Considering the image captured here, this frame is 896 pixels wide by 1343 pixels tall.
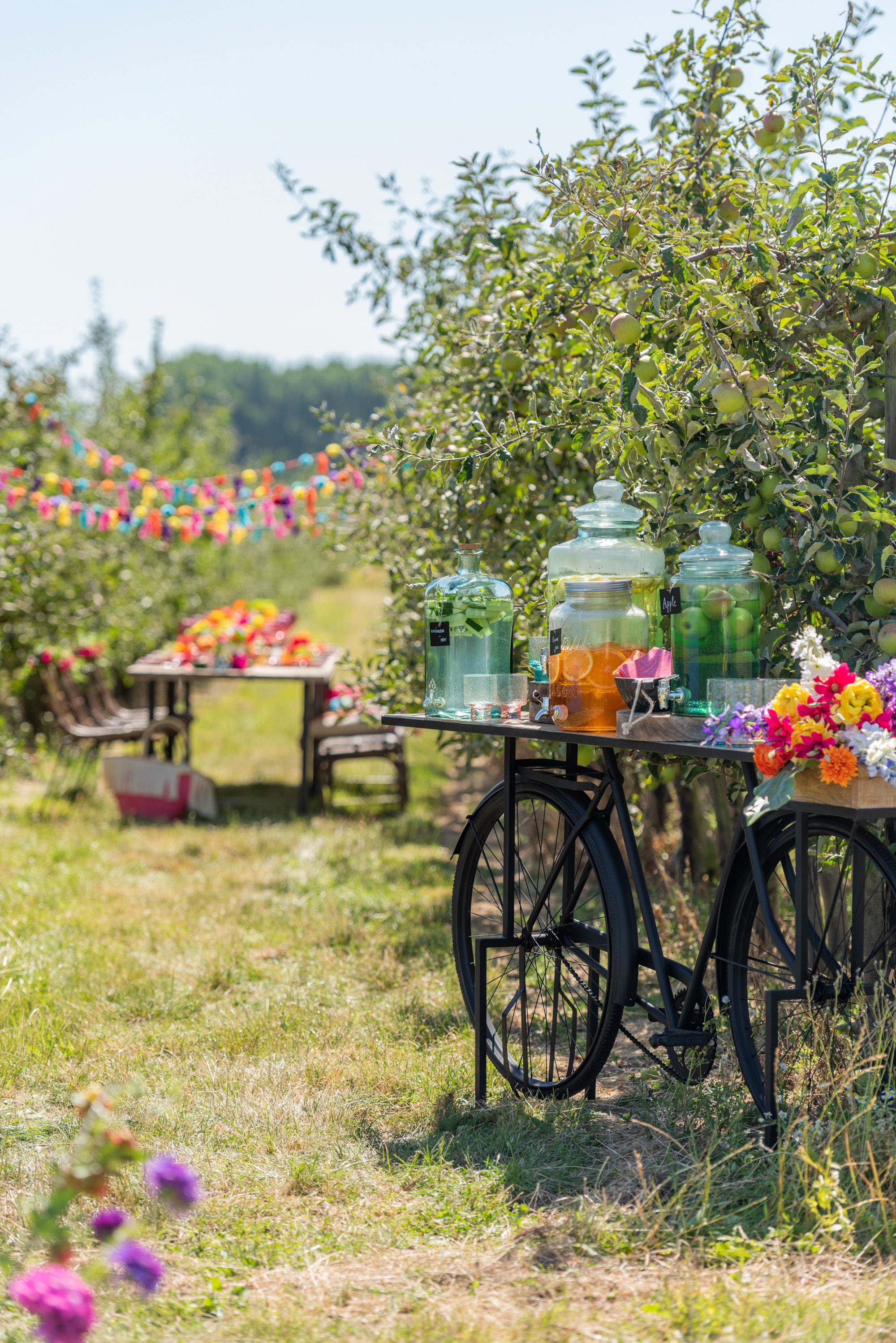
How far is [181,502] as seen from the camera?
1021 centimetres

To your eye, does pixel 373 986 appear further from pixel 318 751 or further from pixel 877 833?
pixel 318 751

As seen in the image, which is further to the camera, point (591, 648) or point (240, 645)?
point (240, 645)

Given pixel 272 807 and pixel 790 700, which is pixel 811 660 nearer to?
pixel 790 700

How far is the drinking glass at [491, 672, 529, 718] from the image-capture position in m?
3.17

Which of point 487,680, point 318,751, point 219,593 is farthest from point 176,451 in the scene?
point 487,680

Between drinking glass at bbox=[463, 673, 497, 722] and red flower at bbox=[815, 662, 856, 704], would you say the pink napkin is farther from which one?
drinking glass at bbox=[463, 673, 497, 722]

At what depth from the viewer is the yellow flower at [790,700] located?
2.38 m

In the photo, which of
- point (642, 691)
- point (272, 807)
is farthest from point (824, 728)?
point (272, 807)

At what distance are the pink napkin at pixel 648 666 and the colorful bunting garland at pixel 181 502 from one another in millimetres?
5660

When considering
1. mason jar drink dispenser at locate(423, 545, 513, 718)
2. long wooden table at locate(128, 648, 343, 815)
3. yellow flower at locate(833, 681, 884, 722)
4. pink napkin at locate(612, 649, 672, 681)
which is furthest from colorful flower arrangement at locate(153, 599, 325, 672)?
yellow flower at locate(833, 681, 884, 722)

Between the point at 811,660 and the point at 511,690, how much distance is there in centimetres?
94

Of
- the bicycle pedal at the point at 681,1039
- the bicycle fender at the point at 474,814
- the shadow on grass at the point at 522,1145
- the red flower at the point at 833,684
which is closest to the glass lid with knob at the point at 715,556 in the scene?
the red flower at the point at 833,684

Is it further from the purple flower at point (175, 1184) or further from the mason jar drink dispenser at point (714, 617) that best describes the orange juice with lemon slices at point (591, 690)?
the purple flower at point (175, 1184)

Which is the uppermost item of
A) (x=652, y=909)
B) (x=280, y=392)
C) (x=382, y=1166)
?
(x=280, y=392)
